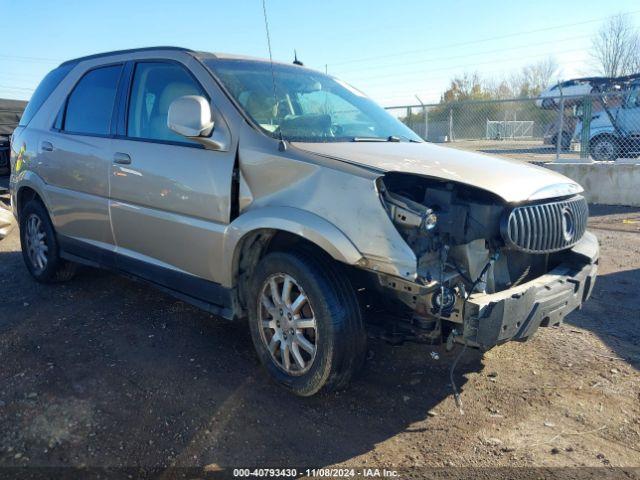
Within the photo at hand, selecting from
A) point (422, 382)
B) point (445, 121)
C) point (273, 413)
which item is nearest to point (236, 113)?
point (273, 413)

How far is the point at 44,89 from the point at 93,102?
107cm

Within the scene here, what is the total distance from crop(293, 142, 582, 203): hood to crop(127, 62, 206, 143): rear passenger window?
1108 mm

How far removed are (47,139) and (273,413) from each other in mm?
3452

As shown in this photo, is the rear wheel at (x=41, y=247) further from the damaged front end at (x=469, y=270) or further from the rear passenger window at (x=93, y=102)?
the damaged front end at (x=469, y=270)

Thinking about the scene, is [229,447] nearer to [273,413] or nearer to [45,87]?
[273,413]

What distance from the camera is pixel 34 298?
16.3 feet

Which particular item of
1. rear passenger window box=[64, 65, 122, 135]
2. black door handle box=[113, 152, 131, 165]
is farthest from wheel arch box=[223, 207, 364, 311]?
rear passenger window box=[64, 65, 122, 135]

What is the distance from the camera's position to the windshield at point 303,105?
11.3 feet

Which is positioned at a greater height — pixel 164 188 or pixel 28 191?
pixel 164 188

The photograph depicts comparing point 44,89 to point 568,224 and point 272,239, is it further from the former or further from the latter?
point 568,224

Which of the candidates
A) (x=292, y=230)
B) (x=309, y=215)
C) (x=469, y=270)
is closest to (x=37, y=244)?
(x=292, y=230)

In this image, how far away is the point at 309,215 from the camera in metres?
2.90

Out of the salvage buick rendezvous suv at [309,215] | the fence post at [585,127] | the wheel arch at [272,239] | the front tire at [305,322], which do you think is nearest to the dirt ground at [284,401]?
the front tire at [305,322]

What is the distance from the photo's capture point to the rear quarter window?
503 centimetres
